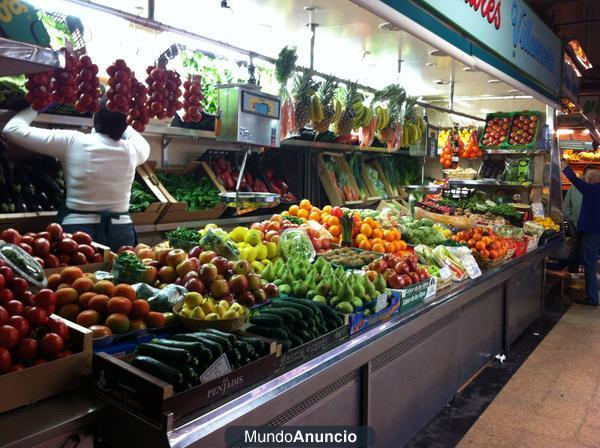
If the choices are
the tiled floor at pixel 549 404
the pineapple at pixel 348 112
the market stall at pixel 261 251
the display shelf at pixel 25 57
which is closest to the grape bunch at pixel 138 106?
the market stall at pixel 261 251

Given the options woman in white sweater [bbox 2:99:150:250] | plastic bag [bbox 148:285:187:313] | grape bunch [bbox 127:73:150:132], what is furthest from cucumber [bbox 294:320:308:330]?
woman in white sweater [bbox 2:99:150:250]

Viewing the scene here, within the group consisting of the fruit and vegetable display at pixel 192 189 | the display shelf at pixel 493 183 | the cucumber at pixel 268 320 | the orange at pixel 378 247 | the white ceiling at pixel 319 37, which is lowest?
the cucumber at pixel 268 320

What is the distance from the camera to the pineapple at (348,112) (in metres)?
5.12

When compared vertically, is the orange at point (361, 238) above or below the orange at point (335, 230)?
below

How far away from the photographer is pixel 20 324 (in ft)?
5.64

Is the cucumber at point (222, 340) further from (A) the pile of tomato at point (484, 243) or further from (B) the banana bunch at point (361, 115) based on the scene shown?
(B) the banana bunch at point (361, 115)

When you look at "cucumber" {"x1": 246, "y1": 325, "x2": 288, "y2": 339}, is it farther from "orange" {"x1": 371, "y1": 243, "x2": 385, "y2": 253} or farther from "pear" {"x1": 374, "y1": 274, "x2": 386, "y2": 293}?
"orange" {"x1": 371, "y1": 243, "x2": 385, "y2": 253}

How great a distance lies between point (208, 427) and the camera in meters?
1.76

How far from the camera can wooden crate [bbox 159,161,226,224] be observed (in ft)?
14.9

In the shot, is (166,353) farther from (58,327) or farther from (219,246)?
(219,246)

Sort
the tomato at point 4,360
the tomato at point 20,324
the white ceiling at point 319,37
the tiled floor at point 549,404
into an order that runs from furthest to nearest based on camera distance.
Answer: the white ceiling at point 319,37 → the tiled floor at point 549,404 → the tomato at point 20,324 → the tomato at point 4,360

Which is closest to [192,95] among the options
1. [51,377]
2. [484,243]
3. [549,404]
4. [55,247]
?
[55,247]

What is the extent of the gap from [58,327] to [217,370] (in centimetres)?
57

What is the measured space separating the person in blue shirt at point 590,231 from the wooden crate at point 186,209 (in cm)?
570
